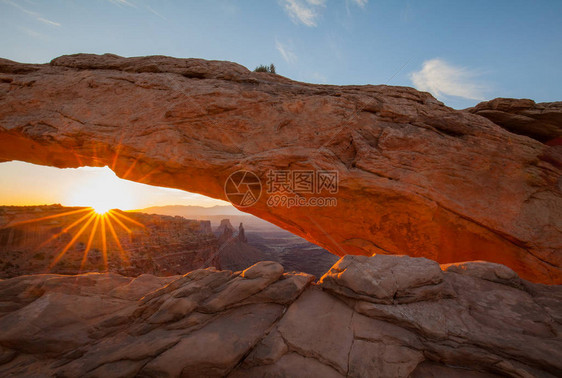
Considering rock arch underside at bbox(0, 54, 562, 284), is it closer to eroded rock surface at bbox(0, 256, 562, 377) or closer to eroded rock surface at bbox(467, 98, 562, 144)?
eroded rock surface at bbox(467, 98, 562, 144)

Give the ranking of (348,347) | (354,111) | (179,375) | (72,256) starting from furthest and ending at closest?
(72,256) → (354,111) → (348,347) → (179,375)

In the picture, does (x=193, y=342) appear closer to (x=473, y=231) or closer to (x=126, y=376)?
(x=126, y=376)

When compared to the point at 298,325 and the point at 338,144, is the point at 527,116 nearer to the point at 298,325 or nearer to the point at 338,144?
the point at 338,144

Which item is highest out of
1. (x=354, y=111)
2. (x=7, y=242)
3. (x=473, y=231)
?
(x=354, y=111)

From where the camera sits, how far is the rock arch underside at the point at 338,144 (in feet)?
24.8

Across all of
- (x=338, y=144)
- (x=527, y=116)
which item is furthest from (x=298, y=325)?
(x=527, y=116)

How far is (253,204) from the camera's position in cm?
916

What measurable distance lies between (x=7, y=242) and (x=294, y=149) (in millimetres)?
18175

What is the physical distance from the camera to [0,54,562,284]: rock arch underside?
756 cm

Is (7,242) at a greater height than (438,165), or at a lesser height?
lesser

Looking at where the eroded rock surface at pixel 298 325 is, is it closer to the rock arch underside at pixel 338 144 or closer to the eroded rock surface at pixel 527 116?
the rock arch underside at pixel 338 144

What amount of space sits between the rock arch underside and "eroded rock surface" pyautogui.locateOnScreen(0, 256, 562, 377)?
3.23 metres

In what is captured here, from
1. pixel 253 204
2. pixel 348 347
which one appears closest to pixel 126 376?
pixel 348 347

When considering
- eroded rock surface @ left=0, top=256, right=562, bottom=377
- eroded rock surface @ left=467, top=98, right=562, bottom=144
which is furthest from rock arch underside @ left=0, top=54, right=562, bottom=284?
eroded rock surface @ left=0, top=256, right=562, bottom=377
